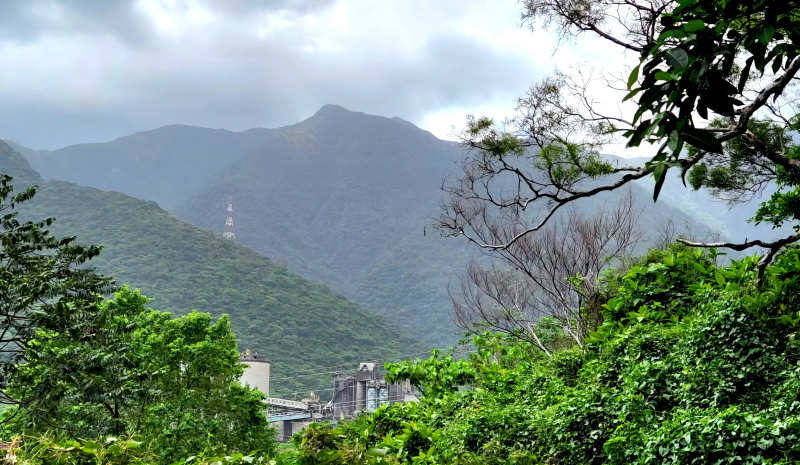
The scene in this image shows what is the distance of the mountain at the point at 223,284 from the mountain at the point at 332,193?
21.5ft

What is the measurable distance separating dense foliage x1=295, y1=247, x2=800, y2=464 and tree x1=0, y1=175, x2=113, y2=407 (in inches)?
199

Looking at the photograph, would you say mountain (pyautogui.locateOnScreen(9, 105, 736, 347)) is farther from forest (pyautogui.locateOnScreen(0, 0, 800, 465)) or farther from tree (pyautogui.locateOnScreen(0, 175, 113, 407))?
tree (pyautogui.locateOnScreen(0, 175, 113, 407))

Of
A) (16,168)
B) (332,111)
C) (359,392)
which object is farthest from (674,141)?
(332,111)

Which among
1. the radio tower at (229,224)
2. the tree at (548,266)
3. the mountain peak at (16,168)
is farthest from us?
the radio tower at (229,224)

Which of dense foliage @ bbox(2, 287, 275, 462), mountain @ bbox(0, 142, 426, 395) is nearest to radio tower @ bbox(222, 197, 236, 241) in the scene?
mountain @ bbox(0, 142, 426, 395)

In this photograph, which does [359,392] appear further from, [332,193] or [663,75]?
[332,193]

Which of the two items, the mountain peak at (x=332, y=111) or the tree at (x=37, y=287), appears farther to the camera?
the mountain peak at (x=332, y=111)

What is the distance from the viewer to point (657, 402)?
3.02m

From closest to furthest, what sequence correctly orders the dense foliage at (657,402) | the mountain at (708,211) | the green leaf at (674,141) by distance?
the green leaf at (674,141) < the dense foliage at (657,402) < the mountain at (708,211)

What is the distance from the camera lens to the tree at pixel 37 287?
716cm

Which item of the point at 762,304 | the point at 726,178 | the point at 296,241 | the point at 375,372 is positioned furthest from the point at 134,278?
the point at 762,304

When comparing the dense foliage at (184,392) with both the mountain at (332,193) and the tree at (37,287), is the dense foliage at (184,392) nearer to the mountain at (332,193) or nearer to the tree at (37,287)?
the tree at (37,287)

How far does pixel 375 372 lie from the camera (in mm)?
24141

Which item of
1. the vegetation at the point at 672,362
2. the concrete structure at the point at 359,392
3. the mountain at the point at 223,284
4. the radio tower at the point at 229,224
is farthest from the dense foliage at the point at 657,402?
the radio tower at the point at 229,224
